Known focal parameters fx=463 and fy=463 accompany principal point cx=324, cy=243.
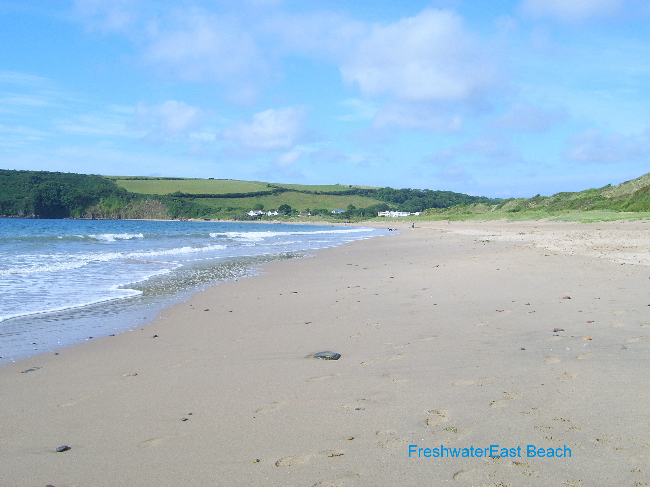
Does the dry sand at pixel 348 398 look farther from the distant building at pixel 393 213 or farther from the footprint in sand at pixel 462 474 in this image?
the distant building at pixel 393 213

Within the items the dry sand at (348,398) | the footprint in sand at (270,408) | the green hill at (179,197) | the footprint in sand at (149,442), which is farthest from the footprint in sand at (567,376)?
the green hill at (179,197)

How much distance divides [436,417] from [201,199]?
431 ft

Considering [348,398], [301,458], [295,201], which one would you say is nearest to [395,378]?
[348,398]

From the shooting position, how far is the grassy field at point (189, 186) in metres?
131

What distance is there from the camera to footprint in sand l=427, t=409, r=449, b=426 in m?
3.18

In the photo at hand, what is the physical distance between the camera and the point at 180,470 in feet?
8.95

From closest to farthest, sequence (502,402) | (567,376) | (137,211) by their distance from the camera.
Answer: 1. (502,402)
2. (567,376)
3. (137,211)

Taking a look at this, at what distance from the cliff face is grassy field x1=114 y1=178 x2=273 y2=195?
24.9 feet

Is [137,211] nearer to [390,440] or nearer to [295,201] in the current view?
[295,201]

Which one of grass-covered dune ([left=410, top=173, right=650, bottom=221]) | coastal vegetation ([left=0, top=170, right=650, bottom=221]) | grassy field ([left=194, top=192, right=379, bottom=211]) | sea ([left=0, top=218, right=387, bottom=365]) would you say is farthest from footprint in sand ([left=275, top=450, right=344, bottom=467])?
grassy field ([left=194, top=192, right=379, bottom=211])

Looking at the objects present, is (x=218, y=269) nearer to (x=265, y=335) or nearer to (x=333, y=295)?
(x=333, y=295)

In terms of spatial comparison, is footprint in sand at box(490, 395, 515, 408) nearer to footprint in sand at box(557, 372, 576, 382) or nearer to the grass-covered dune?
footprint in sand at box(557, 372, 576, 382)

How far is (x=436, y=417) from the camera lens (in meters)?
3.27

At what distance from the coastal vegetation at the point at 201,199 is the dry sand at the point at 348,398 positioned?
5614 cm
